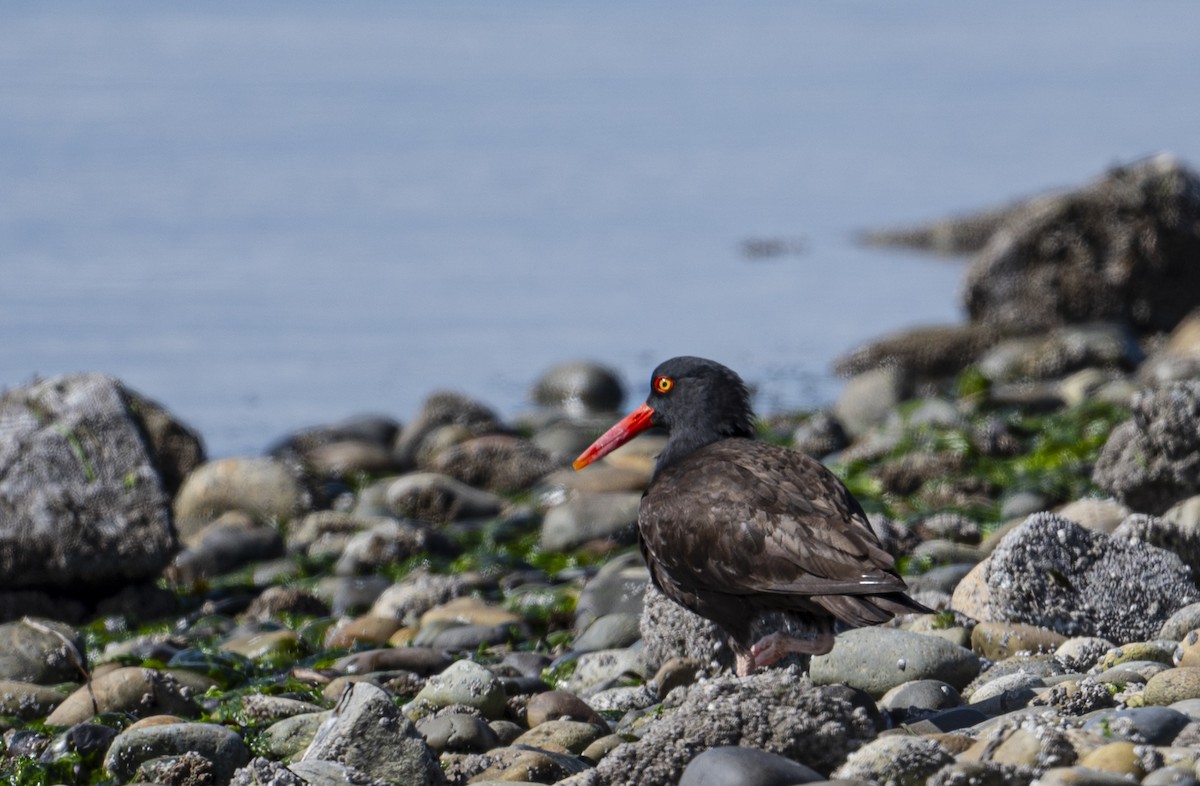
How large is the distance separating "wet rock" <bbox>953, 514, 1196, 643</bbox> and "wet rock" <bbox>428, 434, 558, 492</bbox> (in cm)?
544

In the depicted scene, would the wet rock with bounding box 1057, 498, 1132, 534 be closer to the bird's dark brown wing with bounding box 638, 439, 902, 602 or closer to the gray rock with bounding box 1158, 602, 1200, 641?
the gray rock with bounding box 1158, 602, 1200, 641

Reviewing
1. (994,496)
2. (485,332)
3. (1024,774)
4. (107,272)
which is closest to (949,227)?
(485,332)

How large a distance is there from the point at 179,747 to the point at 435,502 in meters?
5.13

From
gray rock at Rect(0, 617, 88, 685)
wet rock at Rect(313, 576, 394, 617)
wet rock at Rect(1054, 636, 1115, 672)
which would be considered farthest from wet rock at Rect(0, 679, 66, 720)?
wet rock at Rect(1054, 636, 1115, 672)

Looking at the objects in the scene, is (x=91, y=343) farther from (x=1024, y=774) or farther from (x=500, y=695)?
(x=1024, y=774)

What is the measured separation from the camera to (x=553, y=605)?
7816 mm

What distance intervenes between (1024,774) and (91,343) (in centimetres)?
1435

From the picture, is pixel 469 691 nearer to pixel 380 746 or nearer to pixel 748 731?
pixel 380 746

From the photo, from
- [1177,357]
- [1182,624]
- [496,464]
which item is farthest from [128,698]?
[1177,357]

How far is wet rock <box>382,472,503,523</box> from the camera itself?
10312 mm

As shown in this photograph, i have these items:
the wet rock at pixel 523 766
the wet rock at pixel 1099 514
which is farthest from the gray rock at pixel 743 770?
the wet rock at pixel 1099 514

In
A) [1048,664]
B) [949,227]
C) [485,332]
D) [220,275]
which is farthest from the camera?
[949,227]

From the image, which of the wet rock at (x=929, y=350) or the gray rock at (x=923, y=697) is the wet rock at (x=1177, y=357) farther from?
the gray rock at (x=923, y=697)

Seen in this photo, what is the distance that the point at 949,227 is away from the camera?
83.4 ft
